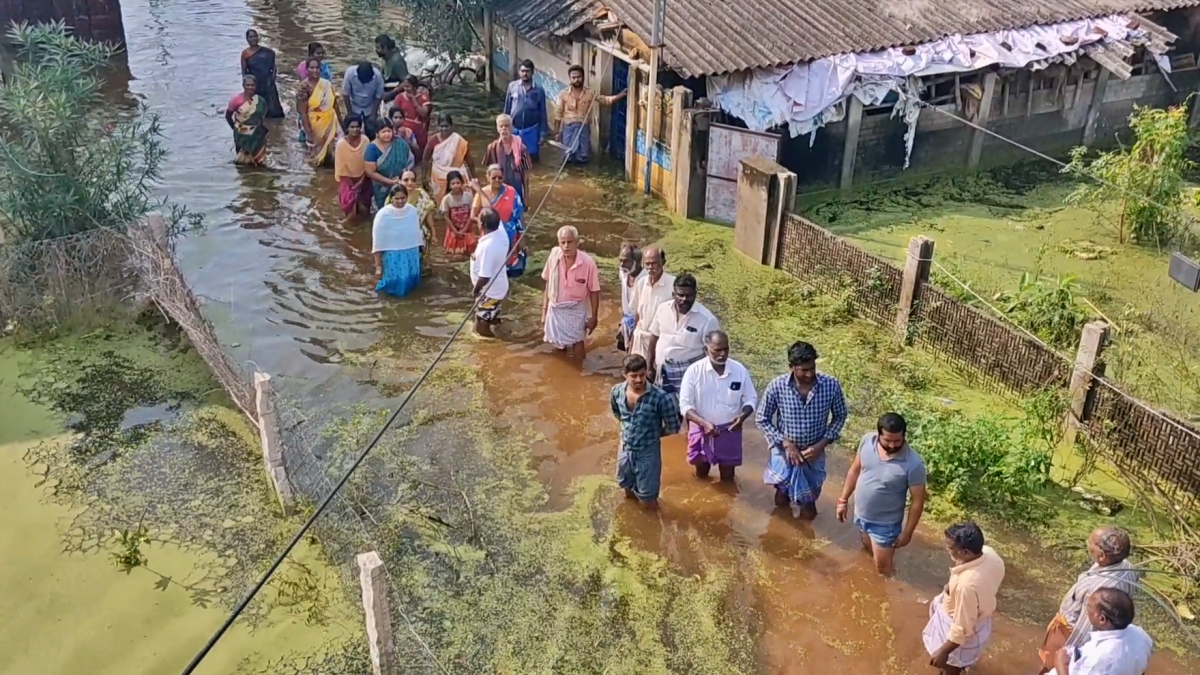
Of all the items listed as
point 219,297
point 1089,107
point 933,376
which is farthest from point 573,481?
point 1089,107

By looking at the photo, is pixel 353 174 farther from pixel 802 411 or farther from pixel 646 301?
pixel 802 411

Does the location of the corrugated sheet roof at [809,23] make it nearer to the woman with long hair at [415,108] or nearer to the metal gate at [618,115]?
the metal gate at [618,115]

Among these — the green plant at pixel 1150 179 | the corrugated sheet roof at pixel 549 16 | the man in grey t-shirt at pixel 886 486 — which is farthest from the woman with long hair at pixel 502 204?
the green plant at pixel 1150 179

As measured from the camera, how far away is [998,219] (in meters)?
13.3

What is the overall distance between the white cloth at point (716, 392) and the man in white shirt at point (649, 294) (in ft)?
3.03

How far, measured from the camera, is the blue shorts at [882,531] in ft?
21.9

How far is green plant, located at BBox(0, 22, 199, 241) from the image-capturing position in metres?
9.62

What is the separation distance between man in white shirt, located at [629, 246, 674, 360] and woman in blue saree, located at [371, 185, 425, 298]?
9.62 feet

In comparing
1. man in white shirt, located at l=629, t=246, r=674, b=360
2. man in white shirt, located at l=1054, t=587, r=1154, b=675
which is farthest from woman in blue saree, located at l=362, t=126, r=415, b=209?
man in white shirt, located at l=1054, t=587, r=1154, b=675

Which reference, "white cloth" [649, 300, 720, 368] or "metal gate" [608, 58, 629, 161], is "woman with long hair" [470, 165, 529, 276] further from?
"metal gate" [608, 58, 629, 161]

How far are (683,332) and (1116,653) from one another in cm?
375

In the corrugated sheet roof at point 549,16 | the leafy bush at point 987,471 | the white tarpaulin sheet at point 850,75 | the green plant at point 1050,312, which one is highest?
the corrugated sheet roof at point 549,16

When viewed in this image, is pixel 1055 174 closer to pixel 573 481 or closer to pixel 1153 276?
pixel 1153 276

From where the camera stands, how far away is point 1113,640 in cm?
487
